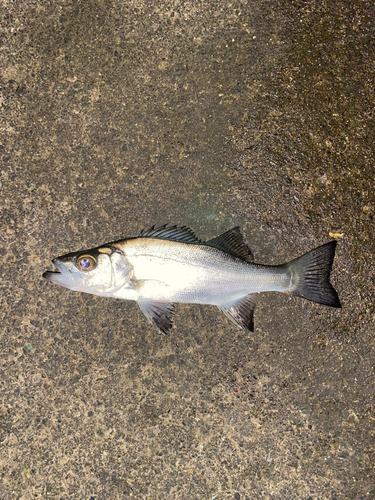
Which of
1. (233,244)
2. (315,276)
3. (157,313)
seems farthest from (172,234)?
(315,276)

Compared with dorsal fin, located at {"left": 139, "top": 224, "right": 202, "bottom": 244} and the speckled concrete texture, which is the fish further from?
the speckled concrete texture

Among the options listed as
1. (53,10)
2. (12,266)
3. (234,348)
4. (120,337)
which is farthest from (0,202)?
(234,348)

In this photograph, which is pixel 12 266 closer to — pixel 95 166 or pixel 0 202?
pixel 0 202

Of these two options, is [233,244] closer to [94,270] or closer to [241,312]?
[241,312]

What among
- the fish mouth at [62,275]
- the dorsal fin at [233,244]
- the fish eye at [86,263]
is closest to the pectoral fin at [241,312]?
the dorsal fin at [233,244]

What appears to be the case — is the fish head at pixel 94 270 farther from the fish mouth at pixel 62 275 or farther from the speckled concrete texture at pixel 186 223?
the speckled concrete texture at pixel 186 223

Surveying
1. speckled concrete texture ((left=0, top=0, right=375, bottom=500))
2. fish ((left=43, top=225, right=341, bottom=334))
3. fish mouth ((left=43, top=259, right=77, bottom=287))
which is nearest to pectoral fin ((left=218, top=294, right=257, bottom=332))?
fish ((left=43, top=225, right=341, bottom=334))

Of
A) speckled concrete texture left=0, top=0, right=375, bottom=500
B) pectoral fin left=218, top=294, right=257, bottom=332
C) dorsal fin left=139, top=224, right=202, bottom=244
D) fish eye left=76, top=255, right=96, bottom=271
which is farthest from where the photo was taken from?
speckled concrete texture left=0, top=0, right=375, bottom=500
